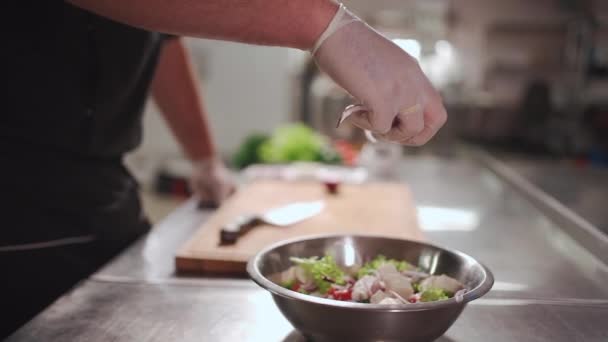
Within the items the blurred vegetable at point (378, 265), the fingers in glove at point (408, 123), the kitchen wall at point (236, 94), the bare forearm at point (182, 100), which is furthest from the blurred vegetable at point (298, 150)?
the kitchen wall at point (236, 94)

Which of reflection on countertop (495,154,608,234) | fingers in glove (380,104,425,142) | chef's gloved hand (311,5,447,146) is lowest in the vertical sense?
reflection on countertop (495,154,608,234)

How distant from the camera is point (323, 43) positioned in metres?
0.72

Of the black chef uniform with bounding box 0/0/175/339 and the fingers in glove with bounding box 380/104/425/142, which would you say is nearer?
the fingers in glove with bounding box 380/104/425/142

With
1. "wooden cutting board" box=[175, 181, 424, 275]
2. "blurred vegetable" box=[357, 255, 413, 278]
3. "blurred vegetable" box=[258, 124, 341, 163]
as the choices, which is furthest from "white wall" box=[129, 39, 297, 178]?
"blurred vegetable" box=[357, 255, 413, 278]

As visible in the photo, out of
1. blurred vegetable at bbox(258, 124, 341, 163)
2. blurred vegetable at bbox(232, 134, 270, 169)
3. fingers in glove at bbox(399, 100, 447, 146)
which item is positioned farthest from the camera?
blurred vegetable at bbox(232, 134, 270, 169)

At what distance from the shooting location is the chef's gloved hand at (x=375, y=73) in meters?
0.71

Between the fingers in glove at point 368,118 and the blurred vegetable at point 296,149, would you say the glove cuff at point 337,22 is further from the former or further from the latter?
the blurred vegetable at point 296,149

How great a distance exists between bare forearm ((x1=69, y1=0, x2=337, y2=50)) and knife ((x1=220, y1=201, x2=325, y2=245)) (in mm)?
512

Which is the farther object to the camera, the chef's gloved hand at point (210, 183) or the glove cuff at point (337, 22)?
the chef's gloved hand at point (210, 183)

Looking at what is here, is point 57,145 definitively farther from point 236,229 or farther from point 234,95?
point 234,95

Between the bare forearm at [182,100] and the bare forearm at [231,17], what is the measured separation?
83 cm

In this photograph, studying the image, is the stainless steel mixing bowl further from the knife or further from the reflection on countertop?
the reflection on countertop

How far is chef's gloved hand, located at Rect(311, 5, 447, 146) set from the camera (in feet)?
2.33

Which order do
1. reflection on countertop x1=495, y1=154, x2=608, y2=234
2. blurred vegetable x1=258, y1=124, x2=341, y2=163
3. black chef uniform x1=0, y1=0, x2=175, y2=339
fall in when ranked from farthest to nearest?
blurred vegetable x1=258, y1=124, x2=341, y2=163 → reflection on countertop x1=495, y1=154, x2=608, y2=234 → black chef uniform x1=0, y1=0, x2=175, y2=339
